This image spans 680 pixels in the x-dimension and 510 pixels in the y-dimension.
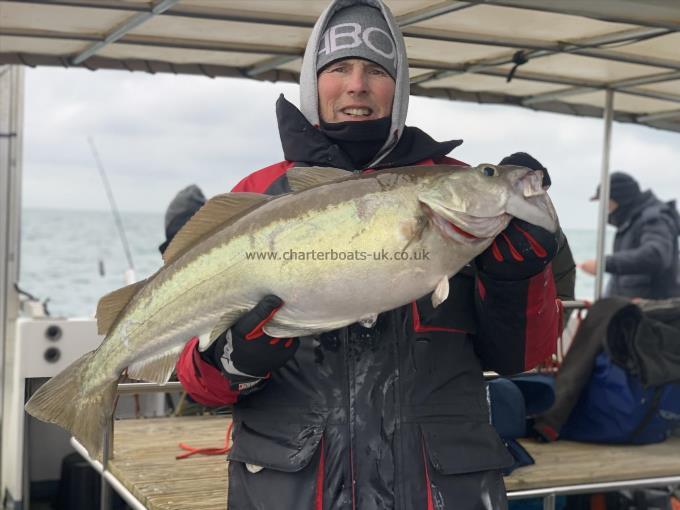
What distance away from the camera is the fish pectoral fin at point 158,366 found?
2.64 metres

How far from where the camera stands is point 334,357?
8.30 ft

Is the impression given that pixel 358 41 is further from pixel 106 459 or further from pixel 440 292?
pixel 106 459

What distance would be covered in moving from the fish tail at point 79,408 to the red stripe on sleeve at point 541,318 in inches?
46.3

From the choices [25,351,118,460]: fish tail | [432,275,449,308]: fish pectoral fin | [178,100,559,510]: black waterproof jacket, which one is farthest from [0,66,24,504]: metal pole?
[432,275,449,308]: fish pectoral fin

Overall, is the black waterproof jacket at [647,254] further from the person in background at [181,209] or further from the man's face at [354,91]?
the man's face at [354,91]

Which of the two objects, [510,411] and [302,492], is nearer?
[302,492]

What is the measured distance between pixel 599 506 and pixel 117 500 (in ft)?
9.69

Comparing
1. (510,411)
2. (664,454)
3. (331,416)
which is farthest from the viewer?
(664,454)

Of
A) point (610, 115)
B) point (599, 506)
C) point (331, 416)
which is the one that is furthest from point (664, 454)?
point (331, 416)

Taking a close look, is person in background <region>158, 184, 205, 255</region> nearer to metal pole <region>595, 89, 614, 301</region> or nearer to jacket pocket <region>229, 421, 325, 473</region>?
metal pole <region>595, 89, 614, 301</region>

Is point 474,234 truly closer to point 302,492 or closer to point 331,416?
point 331,416

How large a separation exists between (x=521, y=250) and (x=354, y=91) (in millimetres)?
794

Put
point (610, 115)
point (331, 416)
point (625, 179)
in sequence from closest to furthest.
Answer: point (331, 416)
point (610, 115)
point (625, 179)

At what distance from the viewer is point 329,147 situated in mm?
2768
